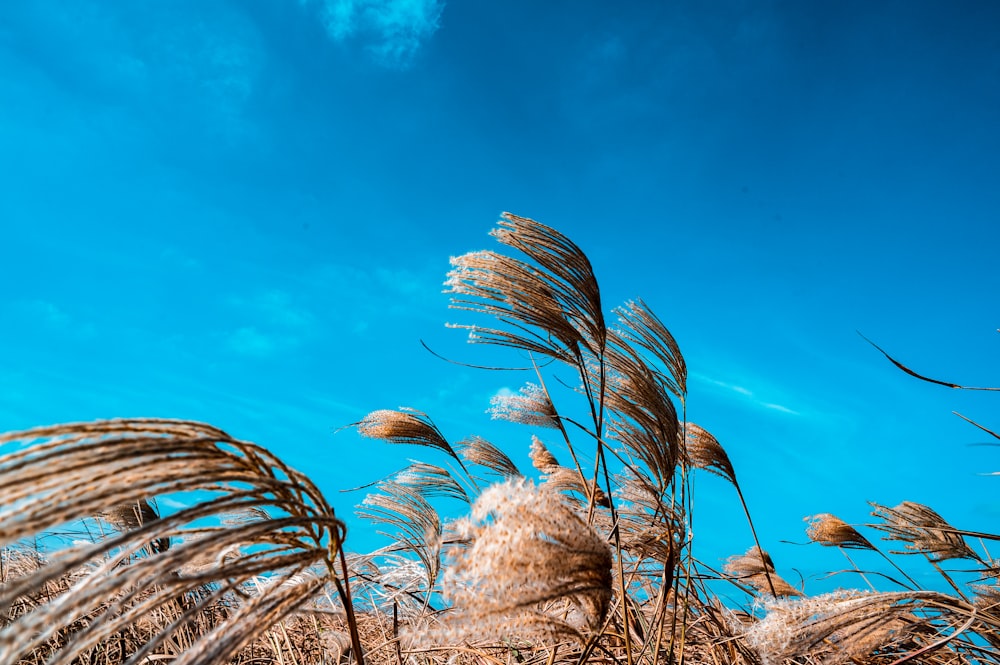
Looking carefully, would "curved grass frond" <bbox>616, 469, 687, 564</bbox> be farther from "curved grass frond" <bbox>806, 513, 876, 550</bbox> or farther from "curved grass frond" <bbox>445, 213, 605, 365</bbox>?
"curved grass frond" <bbox>806, 513, 876, 550</bbox>

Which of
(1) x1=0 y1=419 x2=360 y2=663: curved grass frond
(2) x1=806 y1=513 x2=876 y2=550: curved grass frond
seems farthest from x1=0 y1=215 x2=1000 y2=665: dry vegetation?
(2) x1=806 y1=513 x2=876 y2=550: curved grass frond

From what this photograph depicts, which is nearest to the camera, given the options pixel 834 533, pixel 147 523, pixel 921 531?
pixel 147 523

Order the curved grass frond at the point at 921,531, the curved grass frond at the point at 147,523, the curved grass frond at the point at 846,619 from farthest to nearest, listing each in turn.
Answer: the curved grass frond at the point at 921,531 < the curved grass frond at the point at 846,619 < the curved grass frond at the point at 147,523

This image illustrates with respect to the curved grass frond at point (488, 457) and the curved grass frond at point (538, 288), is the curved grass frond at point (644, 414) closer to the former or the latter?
the curved grass frond at point (538, 288)

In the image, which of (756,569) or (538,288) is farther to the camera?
(756,569)

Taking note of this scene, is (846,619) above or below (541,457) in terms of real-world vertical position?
below

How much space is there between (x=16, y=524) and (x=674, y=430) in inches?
65.5

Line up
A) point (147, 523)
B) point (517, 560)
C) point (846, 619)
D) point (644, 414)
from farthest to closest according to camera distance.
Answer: point (644, 414)
point (846, 619)
point (517, 560)
point (147, 523)

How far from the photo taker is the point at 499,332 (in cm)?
211

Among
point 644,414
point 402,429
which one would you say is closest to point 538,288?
point 644,414

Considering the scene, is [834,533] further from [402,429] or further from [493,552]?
[493,552]

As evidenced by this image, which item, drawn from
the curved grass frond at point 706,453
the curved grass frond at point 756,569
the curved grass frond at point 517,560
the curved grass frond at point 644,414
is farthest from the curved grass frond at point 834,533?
the curved grass frond at point 517,560

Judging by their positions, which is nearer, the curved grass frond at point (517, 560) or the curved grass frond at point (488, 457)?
the curved grass frond at point (517, 560)

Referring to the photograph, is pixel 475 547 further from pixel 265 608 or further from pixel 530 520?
pixel 265 608
